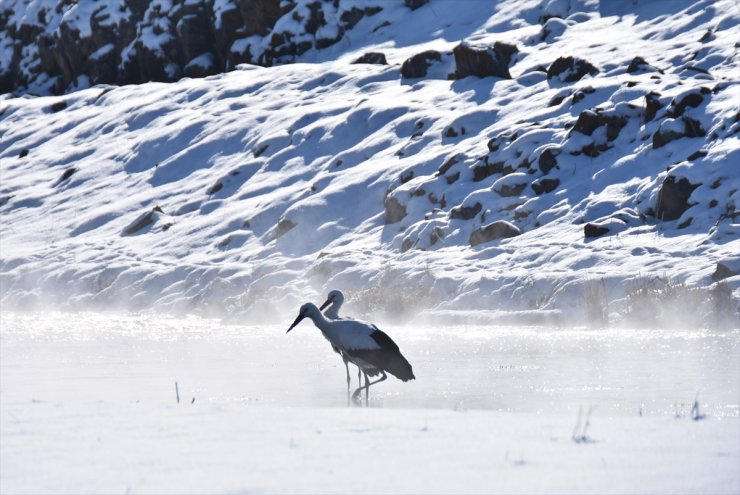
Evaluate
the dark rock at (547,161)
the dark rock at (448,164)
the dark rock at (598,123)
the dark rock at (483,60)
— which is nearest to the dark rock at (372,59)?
the dark rock at (483,60)

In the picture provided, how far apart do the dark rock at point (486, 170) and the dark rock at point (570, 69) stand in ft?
17.6

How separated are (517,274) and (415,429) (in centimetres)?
1256

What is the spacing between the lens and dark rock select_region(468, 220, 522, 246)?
21.6m

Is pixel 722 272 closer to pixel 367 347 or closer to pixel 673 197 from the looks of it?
pixel 673 197

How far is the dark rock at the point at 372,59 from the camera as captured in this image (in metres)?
37.7

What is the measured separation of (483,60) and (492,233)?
37.9 ft

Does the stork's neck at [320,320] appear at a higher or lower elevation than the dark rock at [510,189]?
higher

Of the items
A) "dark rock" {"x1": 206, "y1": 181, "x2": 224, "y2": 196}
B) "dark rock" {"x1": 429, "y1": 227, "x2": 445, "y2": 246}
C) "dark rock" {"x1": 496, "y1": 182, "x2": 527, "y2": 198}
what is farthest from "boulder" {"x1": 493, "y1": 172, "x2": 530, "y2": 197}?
"dark rock" {"x1": 206, "y1": 181, "x2": 224, "y2": 196}

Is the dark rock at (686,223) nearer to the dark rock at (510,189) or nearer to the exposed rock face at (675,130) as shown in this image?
the exposed rock face at (675,130)

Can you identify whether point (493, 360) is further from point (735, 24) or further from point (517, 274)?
point (735, 24)

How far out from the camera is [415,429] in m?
6.36

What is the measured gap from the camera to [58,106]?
45.4 meters

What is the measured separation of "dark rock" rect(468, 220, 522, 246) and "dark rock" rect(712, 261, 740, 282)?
5.65 metres

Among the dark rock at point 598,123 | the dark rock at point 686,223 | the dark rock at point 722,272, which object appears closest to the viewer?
the dark rock at point 722,272
